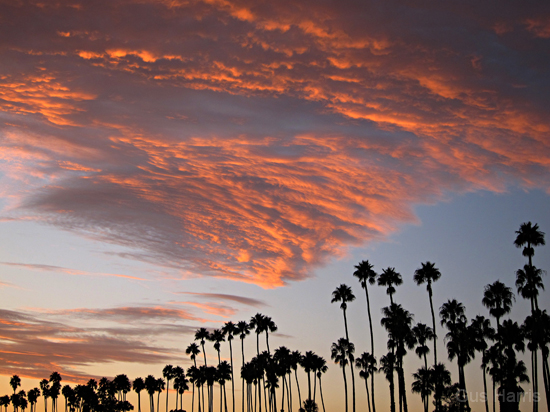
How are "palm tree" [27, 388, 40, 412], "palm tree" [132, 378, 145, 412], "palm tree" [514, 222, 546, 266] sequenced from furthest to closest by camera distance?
1. "palm tree" [27, 388, 40, 412]
2. "palm tree" [132, 378, 145, 412]
3. "palm tree" [514, 222, 546, 266]

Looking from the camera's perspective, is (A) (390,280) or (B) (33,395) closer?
(A) (390,280)

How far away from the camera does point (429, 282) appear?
78.0 meters

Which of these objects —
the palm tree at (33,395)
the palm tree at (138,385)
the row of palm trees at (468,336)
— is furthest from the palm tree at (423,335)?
the palm tree at (33,395)

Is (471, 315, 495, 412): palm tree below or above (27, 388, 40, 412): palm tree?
above

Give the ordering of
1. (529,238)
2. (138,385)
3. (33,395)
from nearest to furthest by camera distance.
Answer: (529,238), (138,385), (33,395)

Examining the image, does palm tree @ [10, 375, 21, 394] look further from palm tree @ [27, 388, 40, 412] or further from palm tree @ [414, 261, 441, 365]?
palm tree @ [414, 261, 441, 365]

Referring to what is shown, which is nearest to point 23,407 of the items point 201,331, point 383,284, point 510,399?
point 201,331

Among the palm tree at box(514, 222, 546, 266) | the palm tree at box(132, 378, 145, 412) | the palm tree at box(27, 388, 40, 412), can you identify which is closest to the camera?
the palm tree at box(514, 222, 546, 266)

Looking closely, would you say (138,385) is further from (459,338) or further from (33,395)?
(459,338)

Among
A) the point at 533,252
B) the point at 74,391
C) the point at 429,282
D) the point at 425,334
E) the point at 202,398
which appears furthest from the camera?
the point at 74,391

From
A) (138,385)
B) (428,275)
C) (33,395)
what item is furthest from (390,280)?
(33,395)

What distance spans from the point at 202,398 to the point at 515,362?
10970 cm

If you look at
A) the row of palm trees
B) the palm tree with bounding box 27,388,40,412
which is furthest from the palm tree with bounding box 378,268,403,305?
the palm tree with bounding box 27,388,40,412

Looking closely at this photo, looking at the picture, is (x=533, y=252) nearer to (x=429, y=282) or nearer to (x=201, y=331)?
(x=429, y=282)
